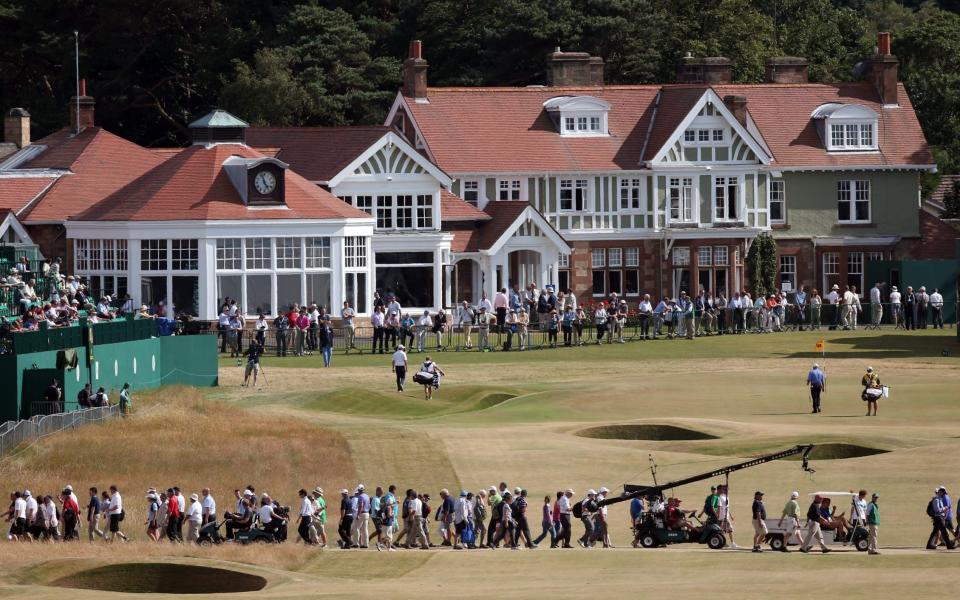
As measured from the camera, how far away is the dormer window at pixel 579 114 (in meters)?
92.9

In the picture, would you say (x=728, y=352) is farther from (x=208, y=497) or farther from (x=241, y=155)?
(x=208, y=497)

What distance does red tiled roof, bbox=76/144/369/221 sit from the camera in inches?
3100

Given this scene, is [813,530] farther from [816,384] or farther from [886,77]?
[886,77]

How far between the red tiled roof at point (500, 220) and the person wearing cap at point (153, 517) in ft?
120

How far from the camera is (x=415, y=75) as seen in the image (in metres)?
91.5

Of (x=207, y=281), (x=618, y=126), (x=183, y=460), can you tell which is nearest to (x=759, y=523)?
(x=183, y=460)

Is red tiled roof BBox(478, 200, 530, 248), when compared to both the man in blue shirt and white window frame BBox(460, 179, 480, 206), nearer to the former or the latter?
white window frame BBox(460, 179, 480, 206)

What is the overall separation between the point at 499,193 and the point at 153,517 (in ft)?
140

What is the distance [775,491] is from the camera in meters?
53.4

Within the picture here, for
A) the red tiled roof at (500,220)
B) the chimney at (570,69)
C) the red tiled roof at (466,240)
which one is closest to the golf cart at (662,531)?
the red tiled roof at (500,220)

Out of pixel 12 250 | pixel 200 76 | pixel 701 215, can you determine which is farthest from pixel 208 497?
pixel 200 76

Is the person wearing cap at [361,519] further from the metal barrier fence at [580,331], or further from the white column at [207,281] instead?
the white column at [207,281]

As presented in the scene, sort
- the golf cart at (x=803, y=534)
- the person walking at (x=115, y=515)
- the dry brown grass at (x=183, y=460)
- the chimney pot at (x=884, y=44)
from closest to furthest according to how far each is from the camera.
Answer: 1. the golf cart at (x=803, y=534)
2. the person walking at (x=115, y=515)
3. the dry brown grass at (x=183, y=460)
4. the chimney pot at (x=884, y=44)

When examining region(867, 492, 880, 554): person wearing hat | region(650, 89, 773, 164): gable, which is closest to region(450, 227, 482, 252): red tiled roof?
region(650, 89, 773, 164): gable
